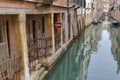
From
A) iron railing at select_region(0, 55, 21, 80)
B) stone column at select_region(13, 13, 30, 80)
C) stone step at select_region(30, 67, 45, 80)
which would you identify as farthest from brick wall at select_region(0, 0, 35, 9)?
stone step at select_region(30, 67, 45, 80)

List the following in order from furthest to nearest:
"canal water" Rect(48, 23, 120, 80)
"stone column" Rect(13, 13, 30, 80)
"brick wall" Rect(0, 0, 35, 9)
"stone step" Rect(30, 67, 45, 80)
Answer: "canal water" Rect(48, 23, 120, 80) < "stone step" Rect(30, 67, 45, 80) < "stone column" Rect(13, 13, 30, 80) < "brick wall" Rect(0, 0, 35, 9)

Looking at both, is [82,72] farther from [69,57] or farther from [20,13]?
[20,13]

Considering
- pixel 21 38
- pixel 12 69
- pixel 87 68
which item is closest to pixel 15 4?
pixel 21 38

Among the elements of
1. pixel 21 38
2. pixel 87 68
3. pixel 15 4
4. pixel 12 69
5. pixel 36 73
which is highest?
pixel 15 4

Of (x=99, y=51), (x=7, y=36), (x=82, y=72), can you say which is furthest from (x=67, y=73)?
(x=99, y=51)

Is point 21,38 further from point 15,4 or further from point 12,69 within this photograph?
point 12,69

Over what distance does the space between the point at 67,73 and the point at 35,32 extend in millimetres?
3402

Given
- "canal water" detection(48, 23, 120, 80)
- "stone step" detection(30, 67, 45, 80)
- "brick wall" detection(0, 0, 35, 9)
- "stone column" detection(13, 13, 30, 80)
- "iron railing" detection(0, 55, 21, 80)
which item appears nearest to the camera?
"brick wall" detection(0, 0, 35, 9)

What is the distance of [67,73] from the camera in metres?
11.9

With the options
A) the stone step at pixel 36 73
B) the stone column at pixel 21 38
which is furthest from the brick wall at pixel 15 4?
the stone step at pixel 36 73

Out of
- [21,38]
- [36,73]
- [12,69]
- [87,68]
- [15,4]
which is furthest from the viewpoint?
[87,68]

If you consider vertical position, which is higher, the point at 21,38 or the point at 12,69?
the point at 21,38

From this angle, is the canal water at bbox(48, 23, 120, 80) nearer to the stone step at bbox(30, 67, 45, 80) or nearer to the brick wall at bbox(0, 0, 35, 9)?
the stone step at bbox(30, 67, 45, 80)

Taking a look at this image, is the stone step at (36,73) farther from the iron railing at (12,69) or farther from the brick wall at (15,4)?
the brick wall at (15,4)
